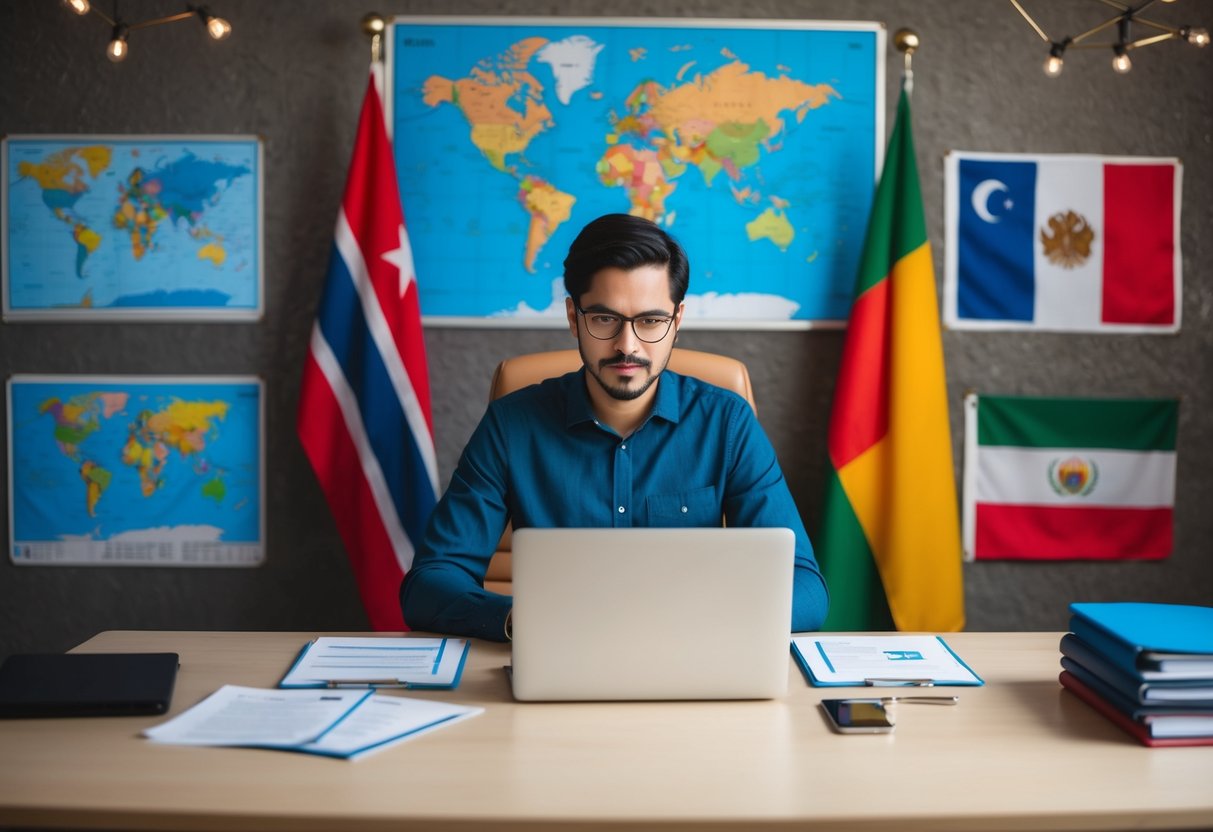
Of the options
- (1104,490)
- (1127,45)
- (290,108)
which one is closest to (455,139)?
(290,108)

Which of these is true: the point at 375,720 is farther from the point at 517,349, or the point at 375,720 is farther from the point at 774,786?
the point at 517,349

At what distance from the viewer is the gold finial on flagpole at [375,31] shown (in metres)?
2.53

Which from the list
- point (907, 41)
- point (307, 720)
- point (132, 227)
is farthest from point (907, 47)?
point (307, 720)

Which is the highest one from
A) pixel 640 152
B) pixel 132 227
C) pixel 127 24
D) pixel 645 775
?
pixel 127 24

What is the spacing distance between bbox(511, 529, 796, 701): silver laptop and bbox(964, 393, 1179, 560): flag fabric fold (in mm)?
1768

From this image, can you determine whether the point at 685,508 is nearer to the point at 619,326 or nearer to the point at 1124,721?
the point at 619,326

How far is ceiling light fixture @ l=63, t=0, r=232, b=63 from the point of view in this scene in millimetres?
2158

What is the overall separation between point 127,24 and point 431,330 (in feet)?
3.57

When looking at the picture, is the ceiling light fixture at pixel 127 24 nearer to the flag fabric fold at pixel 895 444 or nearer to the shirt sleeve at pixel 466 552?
the shirt sleeve at pixel 466 552

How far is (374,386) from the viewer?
249 cm

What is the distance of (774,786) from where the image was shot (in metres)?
0.94

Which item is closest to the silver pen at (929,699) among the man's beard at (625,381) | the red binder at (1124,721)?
the red binder at (1124,721)

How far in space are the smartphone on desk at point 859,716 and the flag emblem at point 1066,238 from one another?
192 cm

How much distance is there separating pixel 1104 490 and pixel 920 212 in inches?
37.7
